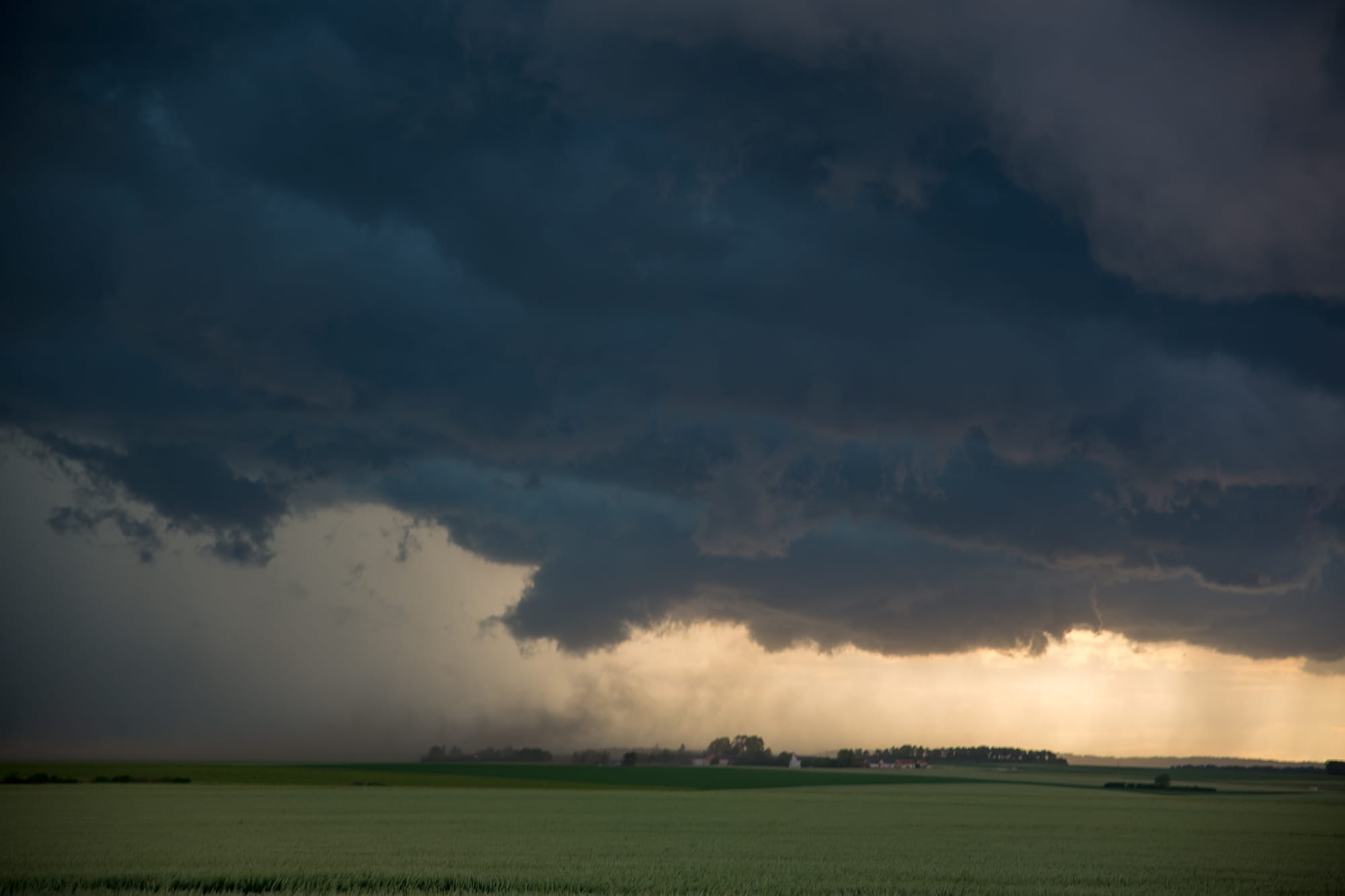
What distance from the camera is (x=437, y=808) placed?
64875 millimetres

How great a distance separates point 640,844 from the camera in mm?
40812

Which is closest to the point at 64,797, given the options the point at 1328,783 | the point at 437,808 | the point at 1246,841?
the point at 437,808

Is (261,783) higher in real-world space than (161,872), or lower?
lower

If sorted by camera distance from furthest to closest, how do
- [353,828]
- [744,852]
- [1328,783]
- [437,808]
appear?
[1328,783] → [437,808] → [353,828] → [744,852]

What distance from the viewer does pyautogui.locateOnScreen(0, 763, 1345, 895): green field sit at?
95.9 feet

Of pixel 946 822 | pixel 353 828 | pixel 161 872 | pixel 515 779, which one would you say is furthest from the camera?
pixel 515 779

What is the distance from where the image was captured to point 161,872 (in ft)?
98.8

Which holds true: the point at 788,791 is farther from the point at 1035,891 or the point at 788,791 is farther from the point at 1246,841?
the point at 1035,891

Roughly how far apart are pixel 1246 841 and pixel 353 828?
43960mm

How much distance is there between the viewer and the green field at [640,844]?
1150 inches

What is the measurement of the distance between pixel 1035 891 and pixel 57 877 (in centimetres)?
2803

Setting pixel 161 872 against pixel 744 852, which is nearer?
pixel 161 872

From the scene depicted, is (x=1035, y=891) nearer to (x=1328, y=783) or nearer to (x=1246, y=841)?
(x=1246, y=841)

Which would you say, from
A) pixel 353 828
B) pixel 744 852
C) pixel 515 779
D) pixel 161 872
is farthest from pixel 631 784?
pixel 161 872
